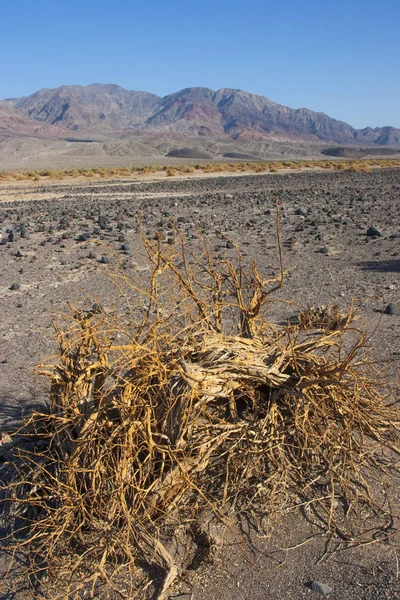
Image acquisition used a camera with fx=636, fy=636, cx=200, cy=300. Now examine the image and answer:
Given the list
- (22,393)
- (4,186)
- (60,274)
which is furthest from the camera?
(4,186)

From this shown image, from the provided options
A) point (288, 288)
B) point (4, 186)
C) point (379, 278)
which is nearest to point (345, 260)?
point (379, 278)

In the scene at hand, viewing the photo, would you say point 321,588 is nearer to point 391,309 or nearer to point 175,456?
point 175,456

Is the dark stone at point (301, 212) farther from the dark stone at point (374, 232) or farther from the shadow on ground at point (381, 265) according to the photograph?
the shadow on ground at point (381, 265)

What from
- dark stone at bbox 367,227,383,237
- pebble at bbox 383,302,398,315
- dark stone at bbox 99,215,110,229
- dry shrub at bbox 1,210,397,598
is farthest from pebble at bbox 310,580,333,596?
dark stone at bbox 99,215,110,229

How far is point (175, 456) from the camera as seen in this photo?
3.11 m

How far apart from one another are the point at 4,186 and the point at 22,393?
30.4 metres

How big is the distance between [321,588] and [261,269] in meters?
6.76

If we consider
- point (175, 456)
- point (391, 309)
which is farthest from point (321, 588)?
point (391, 309)

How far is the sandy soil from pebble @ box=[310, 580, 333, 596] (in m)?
0.04

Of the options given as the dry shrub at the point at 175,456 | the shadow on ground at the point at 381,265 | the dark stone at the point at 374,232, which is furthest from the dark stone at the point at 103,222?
the dry shrub at the point at 175,456

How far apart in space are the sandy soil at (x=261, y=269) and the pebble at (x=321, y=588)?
0.04m

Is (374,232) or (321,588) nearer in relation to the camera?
(321,588)

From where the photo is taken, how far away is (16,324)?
6961 millimetres

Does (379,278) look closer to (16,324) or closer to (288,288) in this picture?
(288,288)
